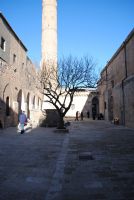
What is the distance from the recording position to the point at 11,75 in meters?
19.1

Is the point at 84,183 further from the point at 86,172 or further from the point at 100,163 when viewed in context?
the point at 100,163

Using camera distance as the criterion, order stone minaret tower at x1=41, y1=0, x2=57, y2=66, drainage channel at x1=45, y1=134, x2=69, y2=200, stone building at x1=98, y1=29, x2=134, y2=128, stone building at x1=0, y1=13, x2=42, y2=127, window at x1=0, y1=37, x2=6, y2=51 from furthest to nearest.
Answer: stone minaret tower at x1=41, y1=0, x2=57, y2=66 < stone building at x1=98, y1=29, x2=134, y2=128 < window at x1=0, y1=37, x2=6, y2=51 < stone building at x1=0, y1=13, x2=42, y2=127 < drainage channel at x1=45, y1=134, x2=69, y2=200

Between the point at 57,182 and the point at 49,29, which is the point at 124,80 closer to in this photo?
the point at 57,182

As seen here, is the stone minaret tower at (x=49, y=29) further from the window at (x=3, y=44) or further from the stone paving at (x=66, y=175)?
the stone paving at (x=66, y=175)

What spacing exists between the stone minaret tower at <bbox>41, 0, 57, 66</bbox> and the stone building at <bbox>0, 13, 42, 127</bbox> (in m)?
12.6

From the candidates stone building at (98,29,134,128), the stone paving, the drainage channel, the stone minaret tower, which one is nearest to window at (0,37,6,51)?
stone building at (98,29,134,128)

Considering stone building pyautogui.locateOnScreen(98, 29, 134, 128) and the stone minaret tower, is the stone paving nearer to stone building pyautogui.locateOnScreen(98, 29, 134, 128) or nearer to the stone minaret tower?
stone building pyautogui.locateOnScreen(98, 29, 134, 128)

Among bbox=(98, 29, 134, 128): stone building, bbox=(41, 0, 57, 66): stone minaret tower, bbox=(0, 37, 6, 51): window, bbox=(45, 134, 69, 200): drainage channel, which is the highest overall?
bbox=(41, 0, 57, 66): stone minaret tower

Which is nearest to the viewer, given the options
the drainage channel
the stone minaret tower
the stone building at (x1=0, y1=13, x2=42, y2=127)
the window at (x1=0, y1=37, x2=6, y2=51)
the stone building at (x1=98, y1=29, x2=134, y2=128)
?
the drainage channel

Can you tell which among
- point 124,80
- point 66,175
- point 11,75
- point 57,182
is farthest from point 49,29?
point 57,182

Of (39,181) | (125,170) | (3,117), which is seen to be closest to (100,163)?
(125,170)

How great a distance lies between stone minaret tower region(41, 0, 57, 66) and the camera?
121 feet

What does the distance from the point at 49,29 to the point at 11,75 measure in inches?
824

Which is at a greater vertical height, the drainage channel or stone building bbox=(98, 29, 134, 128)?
stone building bbox=(98, 29, 134, 128)
